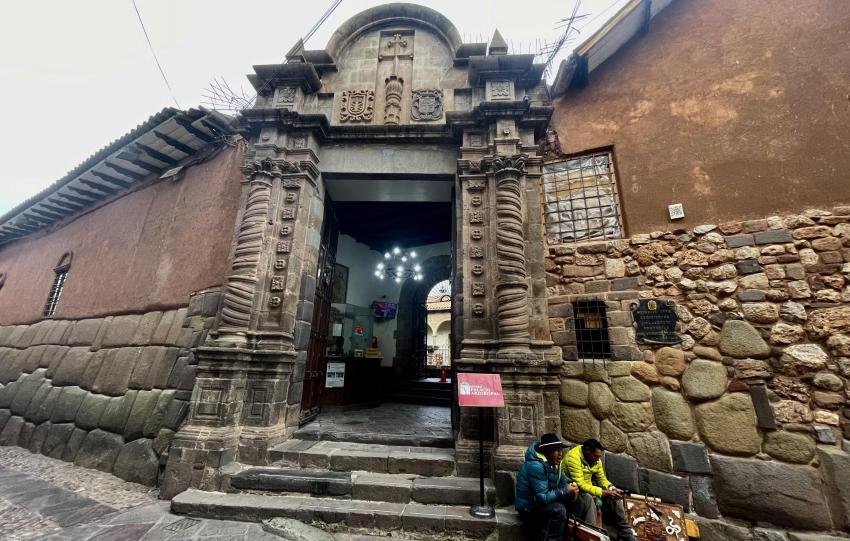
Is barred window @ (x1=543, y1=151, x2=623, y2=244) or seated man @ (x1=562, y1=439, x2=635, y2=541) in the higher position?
barred window @ (x1=543, y1=151, x2=623, y2=244)

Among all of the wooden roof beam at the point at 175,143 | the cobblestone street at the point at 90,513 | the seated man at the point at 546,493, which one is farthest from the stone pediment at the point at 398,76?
the cobblestone street at the point at 90,513

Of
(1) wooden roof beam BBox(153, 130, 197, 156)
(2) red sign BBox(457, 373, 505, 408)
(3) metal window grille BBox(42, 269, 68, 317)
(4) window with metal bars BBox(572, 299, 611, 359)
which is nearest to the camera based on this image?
(2) red sign BBox(457, 373, 505, 408)

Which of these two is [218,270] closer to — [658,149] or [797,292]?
[658,149]

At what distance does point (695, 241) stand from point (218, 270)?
688cm

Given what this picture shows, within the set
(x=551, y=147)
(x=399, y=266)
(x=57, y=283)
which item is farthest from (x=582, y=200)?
(x=57, y=283)

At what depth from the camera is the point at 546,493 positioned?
9.19 ft

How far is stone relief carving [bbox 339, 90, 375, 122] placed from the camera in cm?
560

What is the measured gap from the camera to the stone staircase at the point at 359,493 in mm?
3154

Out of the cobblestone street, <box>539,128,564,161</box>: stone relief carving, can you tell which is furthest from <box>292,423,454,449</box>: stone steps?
<box>539,128,564,161</box>: stone relief carving

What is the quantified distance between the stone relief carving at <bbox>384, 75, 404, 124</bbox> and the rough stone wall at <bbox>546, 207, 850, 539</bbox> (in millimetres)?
4205

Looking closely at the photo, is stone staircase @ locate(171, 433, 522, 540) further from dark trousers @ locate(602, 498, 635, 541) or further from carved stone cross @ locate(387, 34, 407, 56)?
carved stone cross @ locate(387, 34, 407, 56)

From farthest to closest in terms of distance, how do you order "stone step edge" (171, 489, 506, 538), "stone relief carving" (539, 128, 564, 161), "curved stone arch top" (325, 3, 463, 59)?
"curved stone arch top" (325, 3, 463, 59)
"stone relief carving" (539, 128, 564, 161)
"stone step edge" (171, 489, 506, 538)

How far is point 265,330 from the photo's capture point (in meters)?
4.50

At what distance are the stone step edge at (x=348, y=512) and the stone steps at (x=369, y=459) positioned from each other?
0.42 m
